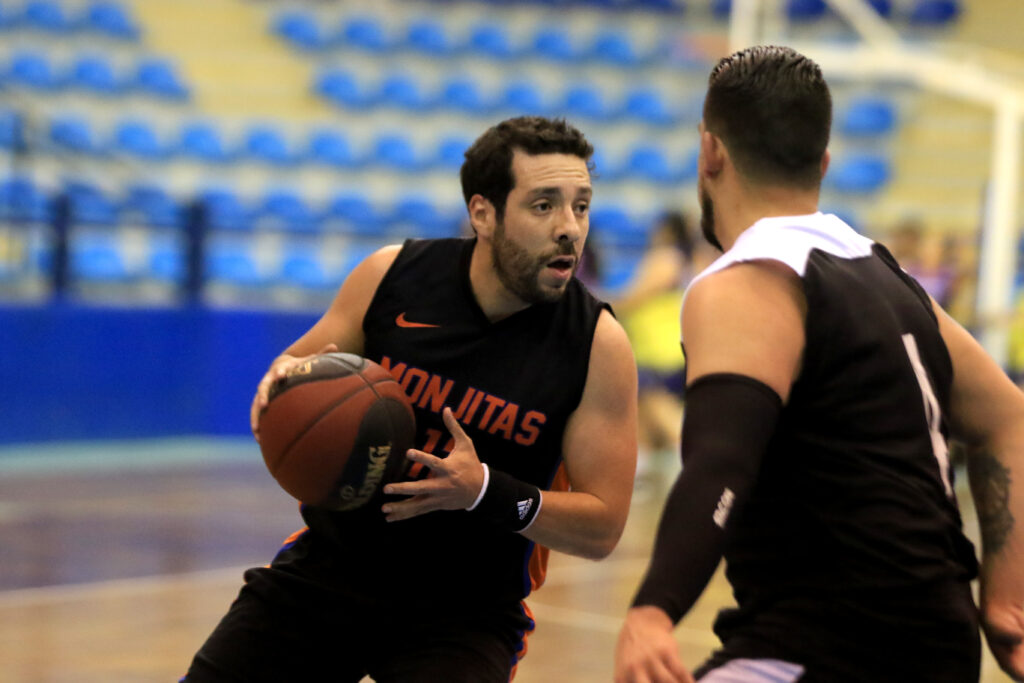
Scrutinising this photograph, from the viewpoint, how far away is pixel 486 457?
3.26 meters

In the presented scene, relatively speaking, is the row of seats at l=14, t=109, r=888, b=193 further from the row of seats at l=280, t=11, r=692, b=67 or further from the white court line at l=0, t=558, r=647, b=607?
the white court line at l=0, t=558, r=647, b=607

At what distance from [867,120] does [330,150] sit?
647 centimetres

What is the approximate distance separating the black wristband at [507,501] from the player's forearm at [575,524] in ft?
0.13

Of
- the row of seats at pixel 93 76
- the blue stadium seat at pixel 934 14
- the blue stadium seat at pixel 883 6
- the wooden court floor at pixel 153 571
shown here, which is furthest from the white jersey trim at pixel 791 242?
the blue stadium seat at pixel 934 14

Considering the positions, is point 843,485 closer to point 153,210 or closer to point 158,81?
point 153,210

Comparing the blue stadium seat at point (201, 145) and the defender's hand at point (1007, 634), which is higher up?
the defender's hand at point (1007, 634)

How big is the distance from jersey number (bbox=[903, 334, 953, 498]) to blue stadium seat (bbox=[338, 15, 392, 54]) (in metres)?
15.7

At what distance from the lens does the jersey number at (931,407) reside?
8.07ft

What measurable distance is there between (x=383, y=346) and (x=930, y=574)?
57.7 inches

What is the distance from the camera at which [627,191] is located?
16969mm

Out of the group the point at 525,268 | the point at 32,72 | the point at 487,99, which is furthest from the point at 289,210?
the point at 525,268

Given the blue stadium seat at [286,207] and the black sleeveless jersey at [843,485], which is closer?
the black sleeveless jersey at [843,485]

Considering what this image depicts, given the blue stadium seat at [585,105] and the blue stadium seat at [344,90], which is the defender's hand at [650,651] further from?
the blue stadium seat at [344,90]

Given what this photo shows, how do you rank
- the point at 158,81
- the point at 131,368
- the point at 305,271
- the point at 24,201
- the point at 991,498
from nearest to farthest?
the point at 991,498 → the point at 24,201 → the point at 131,368 → the point at 305,271 → the point at 158,81
